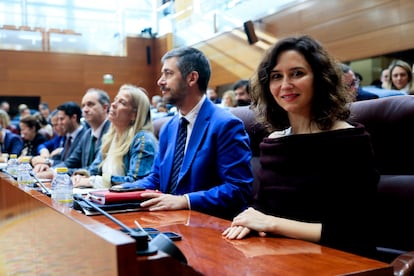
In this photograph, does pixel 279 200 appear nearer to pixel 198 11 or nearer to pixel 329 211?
pixel 329 211

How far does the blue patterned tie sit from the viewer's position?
6.79 ft

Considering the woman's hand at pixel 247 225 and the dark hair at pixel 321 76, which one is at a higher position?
the dark hair at pixel 321 76

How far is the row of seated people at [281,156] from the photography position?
1319mm

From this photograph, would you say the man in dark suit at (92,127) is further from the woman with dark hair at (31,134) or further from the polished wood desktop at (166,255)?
the polished wood desktop at (166,255)

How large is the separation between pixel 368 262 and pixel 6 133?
5.05 metres

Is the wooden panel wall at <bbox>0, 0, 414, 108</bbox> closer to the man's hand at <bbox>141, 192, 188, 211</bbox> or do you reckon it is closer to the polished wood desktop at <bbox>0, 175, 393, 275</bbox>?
the man's hand at <bbox>141, 192, 188, 211</bbox>

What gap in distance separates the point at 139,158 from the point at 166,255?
1.84 metres

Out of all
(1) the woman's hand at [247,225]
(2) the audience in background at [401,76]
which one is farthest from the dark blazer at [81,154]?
(2) the audience in background at [401,76]

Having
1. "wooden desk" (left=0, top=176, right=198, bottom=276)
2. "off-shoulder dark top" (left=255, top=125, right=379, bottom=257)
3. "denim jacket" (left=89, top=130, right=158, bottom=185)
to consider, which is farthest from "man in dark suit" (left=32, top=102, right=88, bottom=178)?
"off-shoulder dark top" (left=255, top=125, right=379, bottom=257)

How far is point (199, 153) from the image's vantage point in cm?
199

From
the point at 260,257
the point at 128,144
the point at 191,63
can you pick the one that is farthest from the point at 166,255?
the point at 128,144

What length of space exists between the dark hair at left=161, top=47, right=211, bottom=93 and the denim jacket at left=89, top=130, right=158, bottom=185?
1.91ft

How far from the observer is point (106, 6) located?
10461 millimetres

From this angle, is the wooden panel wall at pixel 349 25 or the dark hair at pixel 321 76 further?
the wooden panel wall at pixel 349 25
